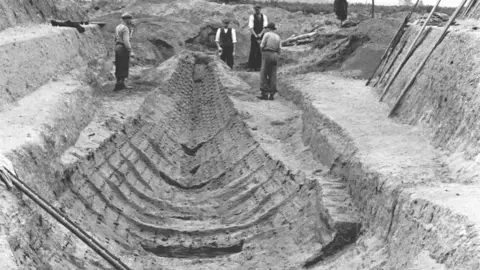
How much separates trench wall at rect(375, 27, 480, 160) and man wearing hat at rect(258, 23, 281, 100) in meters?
3.25

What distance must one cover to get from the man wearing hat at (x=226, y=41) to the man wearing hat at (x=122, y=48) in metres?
4.91

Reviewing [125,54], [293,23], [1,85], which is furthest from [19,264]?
[293,23]

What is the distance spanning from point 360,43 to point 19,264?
45.6 feet

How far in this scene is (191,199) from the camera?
1237cm

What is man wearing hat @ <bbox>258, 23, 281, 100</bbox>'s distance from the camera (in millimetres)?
15492

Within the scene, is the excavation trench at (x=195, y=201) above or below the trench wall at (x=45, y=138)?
below

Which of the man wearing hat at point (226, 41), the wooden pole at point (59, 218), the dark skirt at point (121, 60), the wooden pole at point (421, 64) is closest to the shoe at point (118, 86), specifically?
the dark skirt at point (121, 60)

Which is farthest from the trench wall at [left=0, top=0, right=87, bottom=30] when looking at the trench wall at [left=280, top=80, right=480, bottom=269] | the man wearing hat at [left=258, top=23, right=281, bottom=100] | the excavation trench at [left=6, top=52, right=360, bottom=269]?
the trench wall at [left=280, top=80, right=480, bottom=269]

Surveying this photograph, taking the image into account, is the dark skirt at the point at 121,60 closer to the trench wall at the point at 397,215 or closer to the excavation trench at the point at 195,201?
the excavation trench at the point at 195,201

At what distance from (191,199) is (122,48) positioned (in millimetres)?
4464

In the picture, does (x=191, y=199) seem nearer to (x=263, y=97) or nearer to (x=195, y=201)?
(x=195, y=201)

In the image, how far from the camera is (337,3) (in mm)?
26250

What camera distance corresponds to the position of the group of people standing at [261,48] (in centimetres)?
1562

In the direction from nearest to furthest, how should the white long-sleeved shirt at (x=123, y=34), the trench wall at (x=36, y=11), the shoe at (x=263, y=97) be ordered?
the trench wall at (x=36, y=11) < the white long-sleeved shirt at (x=123, y=34) < the shoe at (x=263, y=97)
